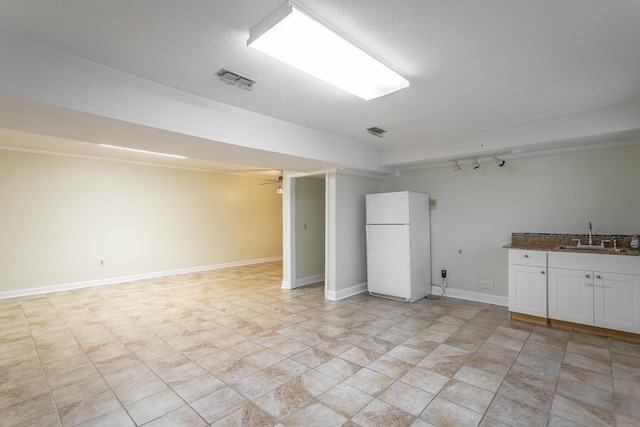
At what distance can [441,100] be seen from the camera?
9.61 ft

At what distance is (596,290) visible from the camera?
10.6ft

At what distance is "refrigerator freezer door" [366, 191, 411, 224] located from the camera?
4.56 m

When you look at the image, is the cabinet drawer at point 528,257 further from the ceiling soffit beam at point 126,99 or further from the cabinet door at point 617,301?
the ceiling soffit beam at point 126,99

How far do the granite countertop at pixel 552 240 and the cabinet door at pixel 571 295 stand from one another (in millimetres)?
295

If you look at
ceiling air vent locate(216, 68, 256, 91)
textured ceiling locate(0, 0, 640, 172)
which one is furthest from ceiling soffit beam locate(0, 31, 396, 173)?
ceiling air vent locate(216, 68, 256, 91)

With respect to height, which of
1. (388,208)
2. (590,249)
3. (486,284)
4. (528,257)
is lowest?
(486,284)

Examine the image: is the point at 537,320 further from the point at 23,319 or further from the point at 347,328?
the point at 23,319

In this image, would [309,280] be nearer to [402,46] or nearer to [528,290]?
[528,290]

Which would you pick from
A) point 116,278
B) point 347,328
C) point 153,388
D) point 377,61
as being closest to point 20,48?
point 377,61

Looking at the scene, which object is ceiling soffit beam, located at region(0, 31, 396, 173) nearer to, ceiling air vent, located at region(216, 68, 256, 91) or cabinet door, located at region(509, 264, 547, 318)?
ceiling air vent, located at region(216, 68, 256, 91)

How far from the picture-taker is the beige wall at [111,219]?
502 centimetres

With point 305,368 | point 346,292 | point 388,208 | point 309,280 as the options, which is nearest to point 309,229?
point 309,280

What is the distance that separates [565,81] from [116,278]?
7.40 m

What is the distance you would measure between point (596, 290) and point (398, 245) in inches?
89.6
